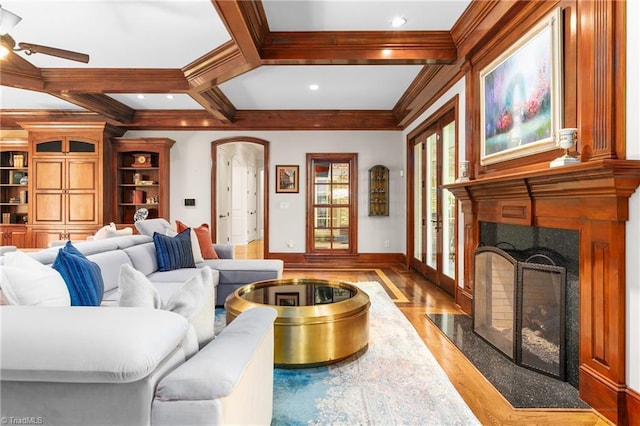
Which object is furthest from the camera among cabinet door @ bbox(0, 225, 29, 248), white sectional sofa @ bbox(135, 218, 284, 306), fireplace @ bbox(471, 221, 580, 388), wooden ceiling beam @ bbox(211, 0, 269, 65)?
cabinet door @ bbox(0, 225, 29, 248)

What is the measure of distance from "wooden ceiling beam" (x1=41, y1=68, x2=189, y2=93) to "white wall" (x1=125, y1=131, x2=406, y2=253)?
211cm

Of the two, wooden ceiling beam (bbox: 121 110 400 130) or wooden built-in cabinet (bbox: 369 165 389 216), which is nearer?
Result: wooden ceiling beam (bbox: 121 110 400 130)

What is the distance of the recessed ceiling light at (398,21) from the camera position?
307 cm

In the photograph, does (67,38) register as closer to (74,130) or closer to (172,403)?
(74,130)

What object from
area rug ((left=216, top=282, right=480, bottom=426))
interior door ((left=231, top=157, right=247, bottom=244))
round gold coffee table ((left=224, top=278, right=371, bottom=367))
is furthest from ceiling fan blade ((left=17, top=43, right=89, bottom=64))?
interior door ((left=231, top=157, right=247, bottom=244))

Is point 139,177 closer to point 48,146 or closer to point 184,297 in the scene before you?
point 48,146

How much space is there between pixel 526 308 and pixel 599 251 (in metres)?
0.72

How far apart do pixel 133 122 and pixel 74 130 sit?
90 cm

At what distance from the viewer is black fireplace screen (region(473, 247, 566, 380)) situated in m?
2.21

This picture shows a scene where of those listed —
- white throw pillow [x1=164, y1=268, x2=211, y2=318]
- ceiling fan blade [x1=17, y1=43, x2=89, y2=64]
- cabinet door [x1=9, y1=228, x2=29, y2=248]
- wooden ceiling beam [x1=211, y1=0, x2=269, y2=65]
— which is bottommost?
cabinet door [x1=9, y1=228, x2=29, y2=248]

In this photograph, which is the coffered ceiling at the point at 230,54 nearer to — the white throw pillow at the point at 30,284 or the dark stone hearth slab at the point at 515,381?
the white throw pillow at the point at 30,284

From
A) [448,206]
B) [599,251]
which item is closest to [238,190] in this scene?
[448,206]

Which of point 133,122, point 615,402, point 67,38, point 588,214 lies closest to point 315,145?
point 133,122

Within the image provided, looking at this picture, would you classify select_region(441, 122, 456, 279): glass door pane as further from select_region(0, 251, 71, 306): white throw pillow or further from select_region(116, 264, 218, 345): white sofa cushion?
select_region(0, 251, 71, 306): white throw pillow
